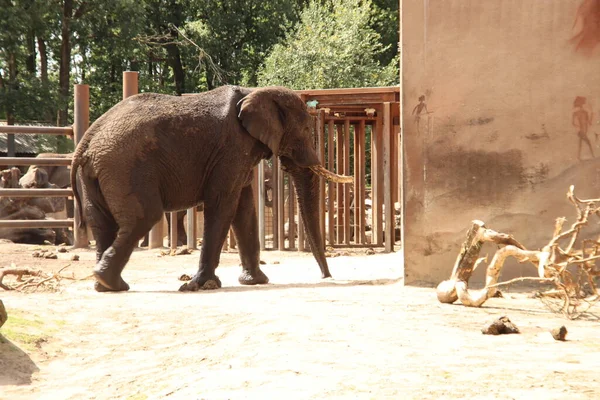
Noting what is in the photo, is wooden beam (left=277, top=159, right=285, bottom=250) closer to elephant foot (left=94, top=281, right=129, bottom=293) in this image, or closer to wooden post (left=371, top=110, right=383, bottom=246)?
wooden post (left=371, top=110, right=383, bottom=246)

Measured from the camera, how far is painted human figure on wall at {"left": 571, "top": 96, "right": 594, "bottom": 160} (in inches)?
348

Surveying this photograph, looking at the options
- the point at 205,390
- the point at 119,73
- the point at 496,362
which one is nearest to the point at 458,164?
the point at 496,362

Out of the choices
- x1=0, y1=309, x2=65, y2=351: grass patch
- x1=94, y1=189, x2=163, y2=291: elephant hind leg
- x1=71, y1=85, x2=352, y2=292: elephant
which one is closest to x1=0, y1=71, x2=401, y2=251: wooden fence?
x1=71, y1=85, x2=352, y2=292: elephant

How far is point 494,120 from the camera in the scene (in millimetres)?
9008

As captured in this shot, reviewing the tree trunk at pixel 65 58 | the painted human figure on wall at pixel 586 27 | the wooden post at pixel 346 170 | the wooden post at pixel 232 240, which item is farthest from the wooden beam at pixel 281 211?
the tree trunk at pixel 65 58

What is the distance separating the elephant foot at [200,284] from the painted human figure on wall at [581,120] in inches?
142

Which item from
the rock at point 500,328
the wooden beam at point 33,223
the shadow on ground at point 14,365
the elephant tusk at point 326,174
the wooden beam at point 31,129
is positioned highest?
the wooden beam at point 31,129

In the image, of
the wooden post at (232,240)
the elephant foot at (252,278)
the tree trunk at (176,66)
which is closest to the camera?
the elephant foot at (252,278)

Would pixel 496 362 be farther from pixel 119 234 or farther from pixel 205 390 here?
pixel 119 234

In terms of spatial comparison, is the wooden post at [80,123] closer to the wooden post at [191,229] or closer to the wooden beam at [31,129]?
the wooden beam at [31,129]

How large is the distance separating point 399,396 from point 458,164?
15.8ft

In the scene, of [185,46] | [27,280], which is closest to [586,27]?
[27,280]

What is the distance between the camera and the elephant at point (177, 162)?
30.4 ft

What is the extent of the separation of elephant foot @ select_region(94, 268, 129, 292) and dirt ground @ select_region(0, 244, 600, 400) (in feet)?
0.59
